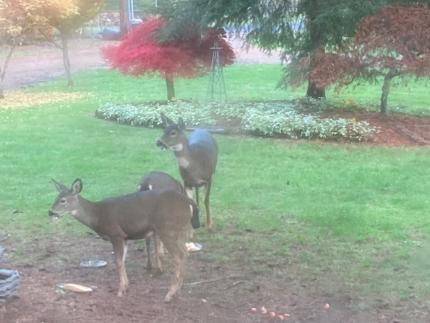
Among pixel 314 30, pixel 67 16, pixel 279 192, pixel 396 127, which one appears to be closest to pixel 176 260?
pixel 279 192

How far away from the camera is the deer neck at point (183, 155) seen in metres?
6.24

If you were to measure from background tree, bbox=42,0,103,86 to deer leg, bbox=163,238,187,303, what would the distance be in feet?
45.0

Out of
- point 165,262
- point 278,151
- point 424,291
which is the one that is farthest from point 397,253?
point 278,151

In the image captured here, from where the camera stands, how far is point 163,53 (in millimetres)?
13328

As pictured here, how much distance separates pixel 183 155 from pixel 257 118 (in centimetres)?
505

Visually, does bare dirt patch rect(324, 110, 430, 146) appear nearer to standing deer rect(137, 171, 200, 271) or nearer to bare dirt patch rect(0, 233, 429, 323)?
bare dirt patch rect(0, 233, 429, 323)

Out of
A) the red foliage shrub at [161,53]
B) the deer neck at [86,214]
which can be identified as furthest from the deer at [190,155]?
the red foliage shrub at [161,53]

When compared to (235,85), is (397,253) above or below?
above

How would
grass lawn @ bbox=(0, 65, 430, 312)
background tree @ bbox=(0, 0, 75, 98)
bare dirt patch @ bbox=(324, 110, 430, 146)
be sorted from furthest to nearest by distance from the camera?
background tree @ bbox=(0, 0, 75, 98), bare dirt patch @ bbox=(324, 110, 430, 146), grass lawn @ bbox=(0, 65, 430, 312)

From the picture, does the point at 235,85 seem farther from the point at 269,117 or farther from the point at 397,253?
the point at 397,253

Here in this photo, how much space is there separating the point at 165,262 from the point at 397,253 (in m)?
1.85

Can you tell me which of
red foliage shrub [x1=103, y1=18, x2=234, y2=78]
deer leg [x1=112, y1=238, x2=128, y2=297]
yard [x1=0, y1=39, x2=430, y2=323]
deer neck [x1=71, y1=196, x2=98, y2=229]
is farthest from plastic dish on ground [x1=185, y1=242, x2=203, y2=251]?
red foliage shrub [x1=103, y1=18, x2=234, y2=78]

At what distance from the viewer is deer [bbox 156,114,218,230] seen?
20.2ft

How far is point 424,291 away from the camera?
5141mm
